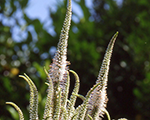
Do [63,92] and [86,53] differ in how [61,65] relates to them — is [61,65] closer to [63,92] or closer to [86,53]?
[63,92]

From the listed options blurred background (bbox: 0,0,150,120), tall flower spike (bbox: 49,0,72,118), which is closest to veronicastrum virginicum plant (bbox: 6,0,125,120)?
tall flower spike (bbox: 49,0,72,118)

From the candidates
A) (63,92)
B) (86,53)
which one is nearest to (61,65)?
(63,92)

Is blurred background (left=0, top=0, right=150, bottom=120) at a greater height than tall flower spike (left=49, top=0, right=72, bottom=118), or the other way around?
blurred background (left=0, top=0, right=150, bottom=120)

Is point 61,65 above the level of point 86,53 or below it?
below

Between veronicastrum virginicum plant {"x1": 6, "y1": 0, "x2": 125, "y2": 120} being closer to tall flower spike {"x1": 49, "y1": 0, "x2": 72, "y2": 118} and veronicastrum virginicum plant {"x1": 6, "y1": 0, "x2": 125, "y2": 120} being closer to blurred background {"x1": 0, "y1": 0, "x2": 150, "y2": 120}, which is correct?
tall flower spike {"x1": 49, "y1": 0, "x2": 72, "y2": 118}

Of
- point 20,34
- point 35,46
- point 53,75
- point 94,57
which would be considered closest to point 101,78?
point 53,75

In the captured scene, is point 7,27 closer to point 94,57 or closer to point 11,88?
point 11,88

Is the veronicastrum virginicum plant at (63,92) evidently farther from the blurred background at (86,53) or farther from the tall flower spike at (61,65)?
the blurred background at (86,53)

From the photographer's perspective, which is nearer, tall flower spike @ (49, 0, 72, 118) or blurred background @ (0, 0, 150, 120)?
tall flower spike @ (49, 0, 72, 118)
